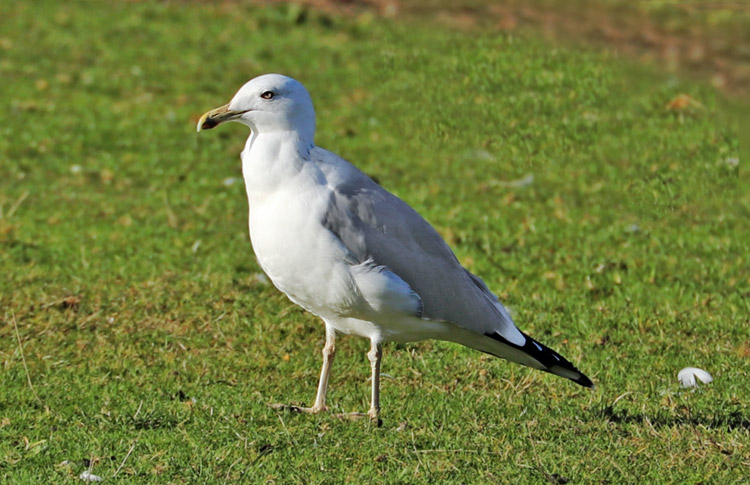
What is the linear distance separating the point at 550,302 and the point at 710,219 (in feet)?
7.58

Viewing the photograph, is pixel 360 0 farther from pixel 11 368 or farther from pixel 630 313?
pixel 11 368

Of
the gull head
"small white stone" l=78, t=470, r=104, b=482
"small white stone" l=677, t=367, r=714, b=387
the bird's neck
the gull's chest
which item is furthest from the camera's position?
"small white stone" l=677, t=367, r=714, b=387

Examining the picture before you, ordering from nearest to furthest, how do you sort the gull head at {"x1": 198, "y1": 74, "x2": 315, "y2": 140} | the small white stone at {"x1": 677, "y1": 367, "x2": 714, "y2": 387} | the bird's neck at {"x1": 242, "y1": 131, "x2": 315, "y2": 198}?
the bird's neck at {"x1": 242, "y1": 131, "x2": 315, "y2": 198}
the gull head at {"x1": 198, "y1": 74, "x2": 315, "y2": 140}
the small white stone at {"x1": 677, "y1": 367, "x2": 714, "y2": 387}

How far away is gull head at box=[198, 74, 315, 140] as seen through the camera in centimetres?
509

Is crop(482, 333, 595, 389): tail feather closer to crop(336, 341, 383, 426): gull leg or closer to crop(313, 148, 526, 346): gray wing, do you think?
crop(313, 148, 526, 346): gray wing

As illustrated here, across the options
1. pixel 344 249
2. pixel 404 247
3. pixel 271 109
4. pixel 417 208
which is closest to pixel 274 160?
pixel 271 109

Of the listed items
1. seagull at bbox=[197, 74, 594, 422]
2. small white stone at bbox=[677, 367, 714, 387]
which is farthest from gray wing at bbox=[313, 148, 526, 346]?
small white stone at bbox=[677, 367, 714, 387]

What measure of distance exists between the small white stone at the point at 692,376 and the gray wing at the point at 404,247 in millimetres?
1057

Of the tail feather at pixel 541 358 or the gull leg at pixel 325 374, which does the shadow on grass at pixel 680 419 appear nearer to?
the tail feather at pixel 541 358

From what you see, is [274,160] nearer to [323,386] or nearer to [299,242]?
[299,242]

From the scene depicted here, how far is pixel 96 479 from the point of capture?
461 centimetres

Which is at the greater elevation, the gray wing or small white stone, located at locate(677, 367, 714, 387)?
the gray wing

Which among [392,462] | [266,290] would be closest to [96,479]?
[392,462]

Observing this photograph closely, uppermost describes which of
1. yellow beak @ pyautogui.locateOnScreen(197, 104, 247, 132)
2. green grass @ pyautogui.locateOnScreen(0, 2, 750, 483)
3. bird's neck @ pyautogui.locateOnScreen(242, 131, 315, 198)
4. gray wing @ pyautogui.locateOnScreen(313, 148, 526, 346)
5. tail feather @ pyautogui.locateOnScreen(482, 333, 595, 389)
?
yellow beak @ pyautogui.locateOnScreen(197, 104, 247, 132)
